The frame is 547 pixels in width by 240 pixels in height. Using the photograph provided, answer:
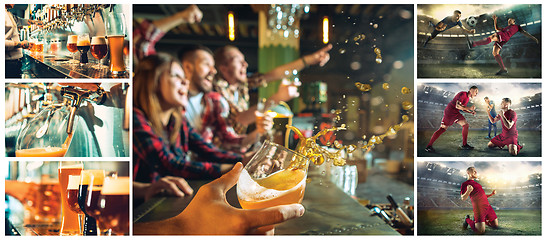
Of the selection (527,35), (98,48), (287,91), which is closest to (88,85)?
(98,48)

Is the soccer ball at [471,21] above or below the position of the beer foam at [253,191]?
above

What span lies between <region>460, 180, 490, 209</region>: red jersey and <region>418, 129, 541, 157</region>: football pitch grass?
155 millimetres

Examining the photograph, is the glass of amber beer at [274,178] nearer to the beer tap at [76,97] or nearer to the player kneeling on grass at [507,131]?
the beer tap at [76,97]

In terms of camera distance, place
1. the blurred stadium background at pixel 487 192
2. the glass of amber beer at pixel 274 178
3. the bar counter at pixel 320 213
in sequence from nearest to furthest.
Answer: the glass of amber beer at pixel 274 178
the bar counter at pixel 320 213
the blurred stadium background at pixel 487 192

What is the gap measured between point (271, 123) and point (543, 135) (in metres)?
1.45

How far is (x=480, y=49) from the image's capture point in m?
2.18

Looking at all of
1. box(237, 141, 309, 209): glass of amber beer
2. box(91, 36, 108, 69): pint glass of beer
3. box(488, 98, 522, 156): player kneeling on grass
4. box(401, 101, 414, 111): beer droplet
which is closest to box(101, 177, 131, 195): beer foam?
box(91, 36, 108, 69): pint glass of beer

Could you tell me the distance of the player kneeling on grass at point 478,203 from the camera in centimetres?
219

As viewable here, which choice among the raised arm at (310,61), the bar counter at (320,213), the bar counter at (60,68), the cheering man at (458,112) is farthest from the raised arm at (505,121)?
the bar counter at (60,68)

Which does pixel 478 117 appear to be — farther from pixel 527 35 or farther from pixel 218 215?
pixel 218 215

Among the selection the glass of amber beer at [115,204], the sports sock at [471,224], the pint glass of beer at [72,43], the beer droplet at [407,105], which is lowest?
the sports sock at [471,224]

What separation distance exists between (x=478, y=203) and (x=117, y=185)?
1.93 metres

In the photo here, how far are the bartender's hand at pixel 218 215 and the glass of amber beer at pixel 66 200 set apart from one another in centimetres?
51
